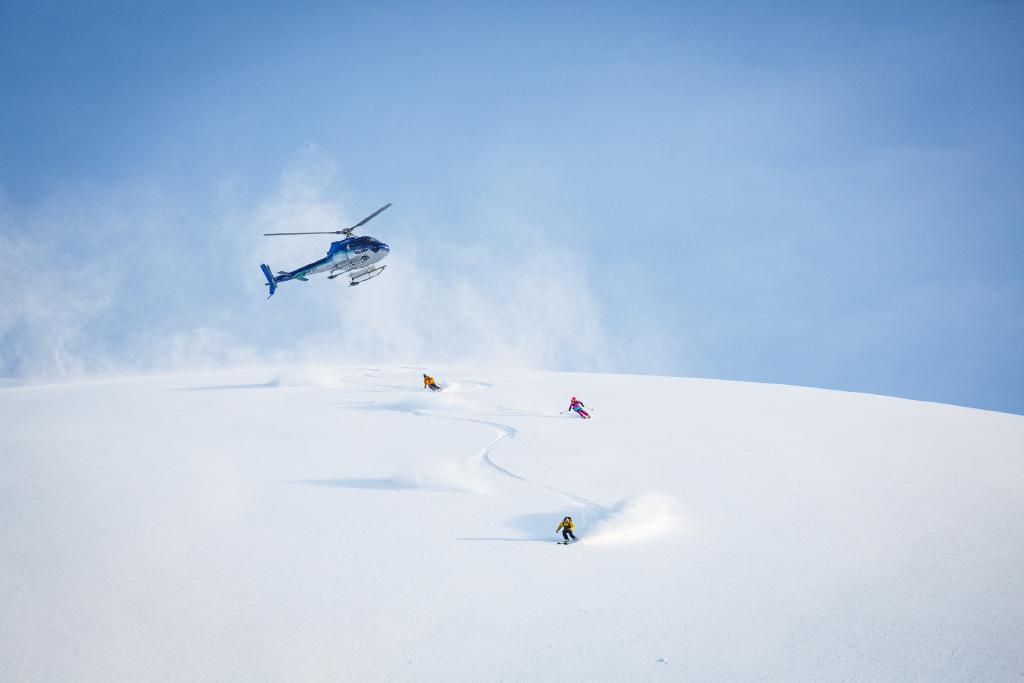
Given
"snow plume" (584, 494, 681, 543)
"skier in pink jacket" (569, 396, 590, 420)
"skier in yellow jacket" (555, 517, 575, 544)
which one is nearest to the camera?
"skier in yellow jacket" (555, 517, 575, 544)

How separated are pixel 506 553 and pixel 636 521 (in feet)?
10.4

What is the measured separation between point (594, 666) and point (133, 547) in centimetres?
961

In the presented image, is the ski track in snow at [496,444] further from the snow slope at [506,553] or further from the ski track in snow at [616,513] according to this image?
the snow slope at [506,553]

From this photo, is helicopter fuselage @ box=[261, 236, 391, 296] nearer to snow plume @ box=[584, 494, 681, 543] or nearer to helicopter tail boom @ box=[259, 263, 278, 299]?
helicopter tail boom @ box=[259, 263, 278, 299]

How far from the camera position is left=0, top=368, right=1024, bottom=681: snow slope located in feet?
24.0

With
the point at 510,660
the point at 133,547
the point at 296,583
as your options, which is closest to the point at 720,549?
the point at 510,660

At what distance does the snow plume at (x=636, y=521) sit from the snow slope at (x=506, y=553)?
0.07 meters

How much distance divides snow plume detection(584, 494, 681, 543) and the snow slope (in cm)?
7

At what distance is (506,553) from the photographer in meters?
10.1

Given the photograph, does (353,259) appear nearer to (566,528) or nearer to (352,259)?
(352,259)

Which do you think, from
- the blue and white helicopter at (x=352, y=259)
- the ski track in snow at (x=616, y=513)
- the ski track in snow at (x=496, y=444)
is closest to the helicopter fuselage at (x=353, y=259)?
the blue and white helicopter at (x=352, y=259)

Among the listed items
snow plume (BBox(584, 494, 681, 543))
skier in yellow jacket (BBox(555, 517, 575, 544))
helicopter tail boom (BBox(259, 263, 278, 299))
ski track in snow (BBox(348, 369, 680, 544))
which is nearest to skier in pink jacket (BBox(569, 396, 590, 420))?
ski track in snow (BBox(348, 369, 680, 544))

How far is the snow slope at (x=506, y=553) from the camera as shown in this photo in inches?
288

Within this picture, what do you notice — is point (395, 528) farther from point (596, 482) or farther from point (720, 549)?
point (720, 549)
